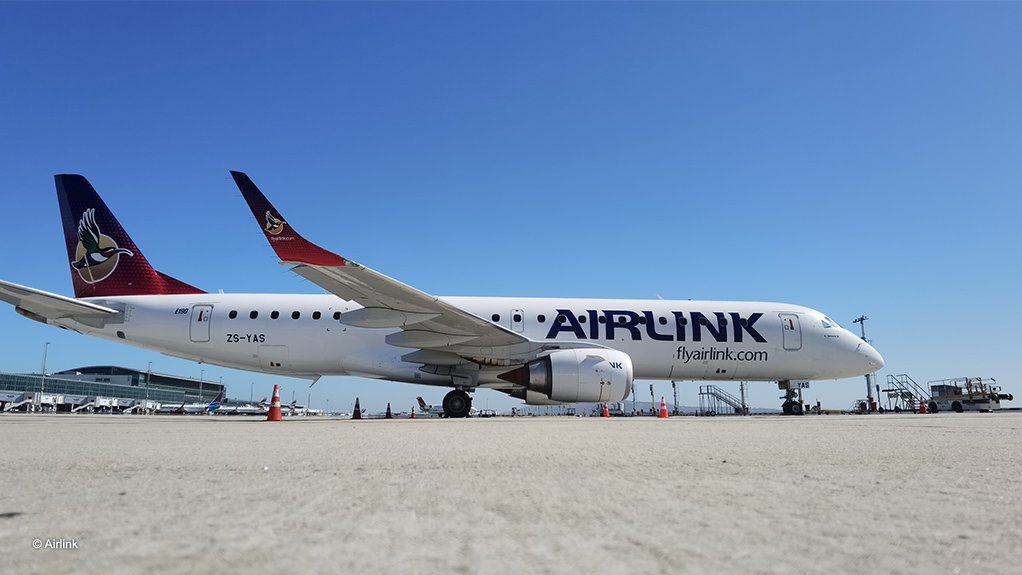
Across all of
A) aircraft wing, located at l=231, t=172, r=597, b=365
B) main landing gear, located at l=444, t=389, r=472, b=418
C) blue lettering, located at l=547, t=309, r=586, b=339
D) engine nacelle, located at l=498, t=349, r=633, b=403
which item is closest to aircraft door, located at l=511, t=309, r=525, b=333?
blue lettering, located at l=547, t=309, r=586, b=339

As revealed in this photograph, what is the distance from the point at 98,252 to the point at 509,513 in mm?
17510

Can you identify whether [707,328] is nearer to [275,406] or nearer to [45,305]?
[275,406]

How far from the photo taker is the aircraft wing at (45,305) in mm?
12844

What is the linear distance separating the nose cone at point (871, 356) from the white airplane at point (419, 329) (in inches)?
2.2

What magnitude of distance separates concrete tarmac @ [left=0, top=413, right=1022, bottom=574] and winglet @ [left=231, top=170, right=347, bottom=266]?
7515 millimetres

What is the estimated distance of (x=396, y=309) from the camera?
12.7 m

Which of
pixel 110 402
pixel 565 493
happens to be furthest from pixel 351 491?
pixel 110 402

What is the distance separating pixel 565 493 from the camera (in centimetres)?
272

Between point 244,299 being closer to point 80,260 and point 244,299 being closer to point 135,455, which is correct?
point 80,260

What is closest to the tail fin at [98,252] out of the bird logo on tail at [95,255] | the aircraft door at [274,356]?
the bird logo on tail at [95,255]

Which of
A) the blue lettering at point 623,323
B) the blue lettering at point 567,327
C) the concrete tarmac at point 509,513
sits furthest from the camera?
the blue lettering at point 623,323

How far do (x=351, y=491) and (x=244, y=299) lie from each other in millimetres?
13912

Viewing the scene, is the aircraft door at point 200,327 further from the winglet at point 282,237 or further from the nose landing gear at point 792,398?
the nose landing gear at point 792,398

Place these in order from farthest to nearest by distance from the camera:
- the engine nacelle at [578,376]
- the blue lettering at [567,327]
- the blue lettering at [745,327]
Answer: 1. the blue lettering at [745,327]
2. the blue lettering at [567,327]
3. the engine nacelle at [578,376]
